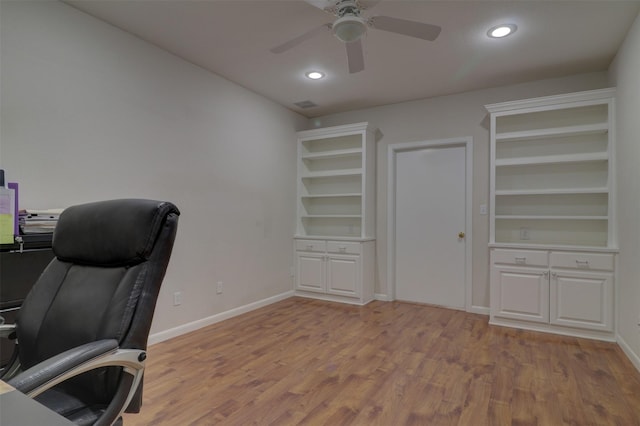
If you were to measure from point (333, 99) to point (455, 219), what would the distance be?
2.19 meters

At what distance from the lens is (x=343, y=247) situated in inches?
181

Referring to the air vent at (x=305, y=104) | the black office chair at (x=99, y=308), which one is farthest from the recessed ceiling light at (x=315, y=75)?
the black office chair at (x=99, y=308)

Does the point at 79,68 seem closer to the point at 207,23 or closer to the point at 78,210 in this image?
the point at 207,23

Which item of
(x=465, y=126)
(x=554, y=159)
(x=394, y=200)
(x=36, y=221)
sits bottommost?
(x=36, y=221)

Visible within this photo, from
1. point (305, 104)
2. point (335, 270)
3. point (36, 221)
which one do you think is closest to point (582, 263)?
point (335, 270)

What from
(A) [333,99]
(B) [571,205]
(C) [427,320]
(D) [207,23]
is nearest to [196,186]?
(D) [207,23]

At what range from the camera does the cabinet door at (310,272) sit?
4754 millimetres

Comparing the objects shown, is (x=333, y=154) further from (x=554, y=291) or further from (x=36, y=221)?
(x=36, y=221)

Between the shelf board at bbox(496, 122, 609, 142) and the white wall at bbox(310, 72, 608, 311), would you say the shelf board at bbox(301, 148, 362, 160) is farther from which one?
the shelf board at bbox(496, 122, 609, 142)

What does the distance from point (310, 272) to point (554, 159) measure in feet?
10.4

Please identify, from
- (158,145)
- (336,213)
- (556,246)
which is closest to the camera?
(158,145)

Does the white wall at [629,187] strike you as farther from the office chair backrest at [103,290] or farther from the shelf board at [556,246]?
the office chair backrest at [103,290]

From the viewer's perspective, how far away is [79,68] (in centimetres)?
260

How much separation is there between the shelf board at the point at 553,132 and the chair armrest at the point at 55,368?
3.98 metres
